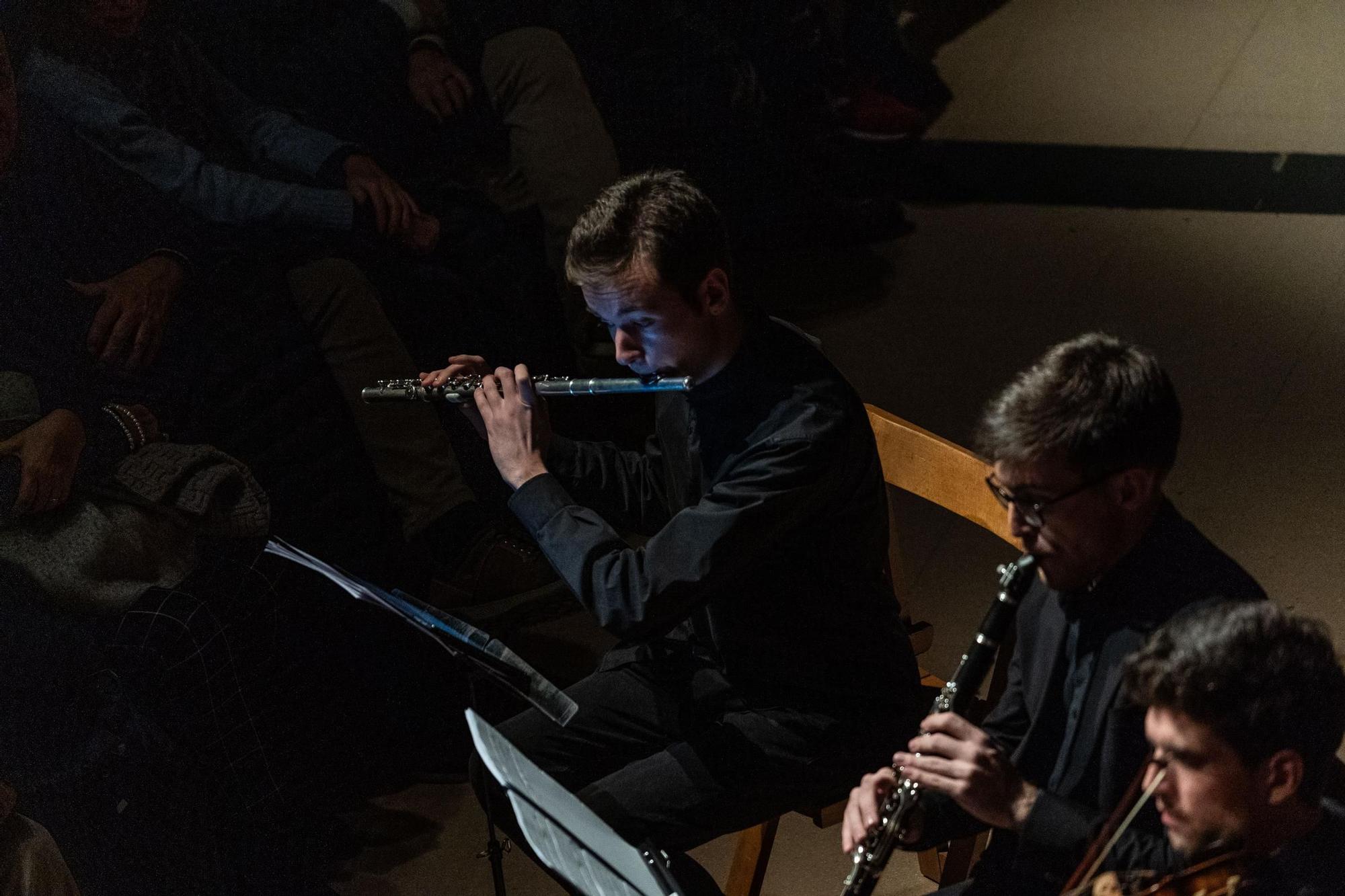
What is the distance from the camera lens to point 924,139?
16.5 ft

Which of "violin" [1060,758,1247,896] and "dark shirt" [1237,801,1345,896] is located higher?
"dark shirt" [1237,801,1345,896]

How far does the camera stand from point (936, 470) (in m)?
2.27

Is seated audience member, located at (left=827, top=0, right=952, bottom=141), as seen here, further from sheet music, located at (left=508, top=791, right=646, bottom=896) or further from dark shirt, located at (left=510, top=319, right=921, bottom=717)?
sheet music, located at (left=508, top=791, right=646, bottom=896)

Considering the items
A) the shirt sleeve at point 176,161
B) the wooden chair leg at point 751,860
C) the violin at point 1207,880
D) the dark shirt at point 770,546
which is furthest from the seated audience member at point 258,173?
the violin at point 1207,880

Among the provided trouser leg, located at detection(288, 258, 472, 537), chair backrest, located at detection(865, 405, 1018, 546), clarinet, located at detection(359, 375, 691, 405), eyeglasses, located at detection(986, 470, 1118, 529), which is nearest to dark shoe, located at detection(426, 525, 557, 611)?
trouser leg, located at detection(288, 258, 472, 537)

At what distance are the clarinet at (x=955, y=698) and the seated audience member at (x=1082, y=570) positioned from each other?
0.8 inches

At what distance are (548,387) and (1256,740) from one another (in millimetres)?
1250

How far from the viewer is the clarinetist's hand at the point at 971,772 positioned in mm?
1525

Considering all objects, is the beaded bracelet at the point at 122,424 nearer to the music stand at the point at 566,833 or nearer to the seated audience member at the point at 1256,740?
the music stand at the point at 566,833

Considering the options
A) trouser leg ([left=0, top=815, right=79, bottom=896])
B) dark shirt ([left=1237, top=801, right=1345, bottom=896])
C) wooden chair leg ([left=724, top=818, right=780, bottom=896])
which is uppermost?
dark shirt ([left=1237, top=801, right=1345, bottom=896])

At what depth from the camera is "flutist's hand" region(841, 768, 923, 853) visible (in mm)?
1674

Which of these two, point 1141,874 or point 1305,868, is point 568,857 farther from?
point 1305,868

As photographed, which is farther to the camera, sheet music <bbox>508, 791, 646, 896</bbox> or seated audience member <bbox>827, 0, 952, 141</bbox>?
seated audience member <bbox>827, 0, 952, 141</bbox>

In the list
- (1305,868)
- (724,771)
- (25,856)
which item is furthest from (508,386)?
(1305,868)
